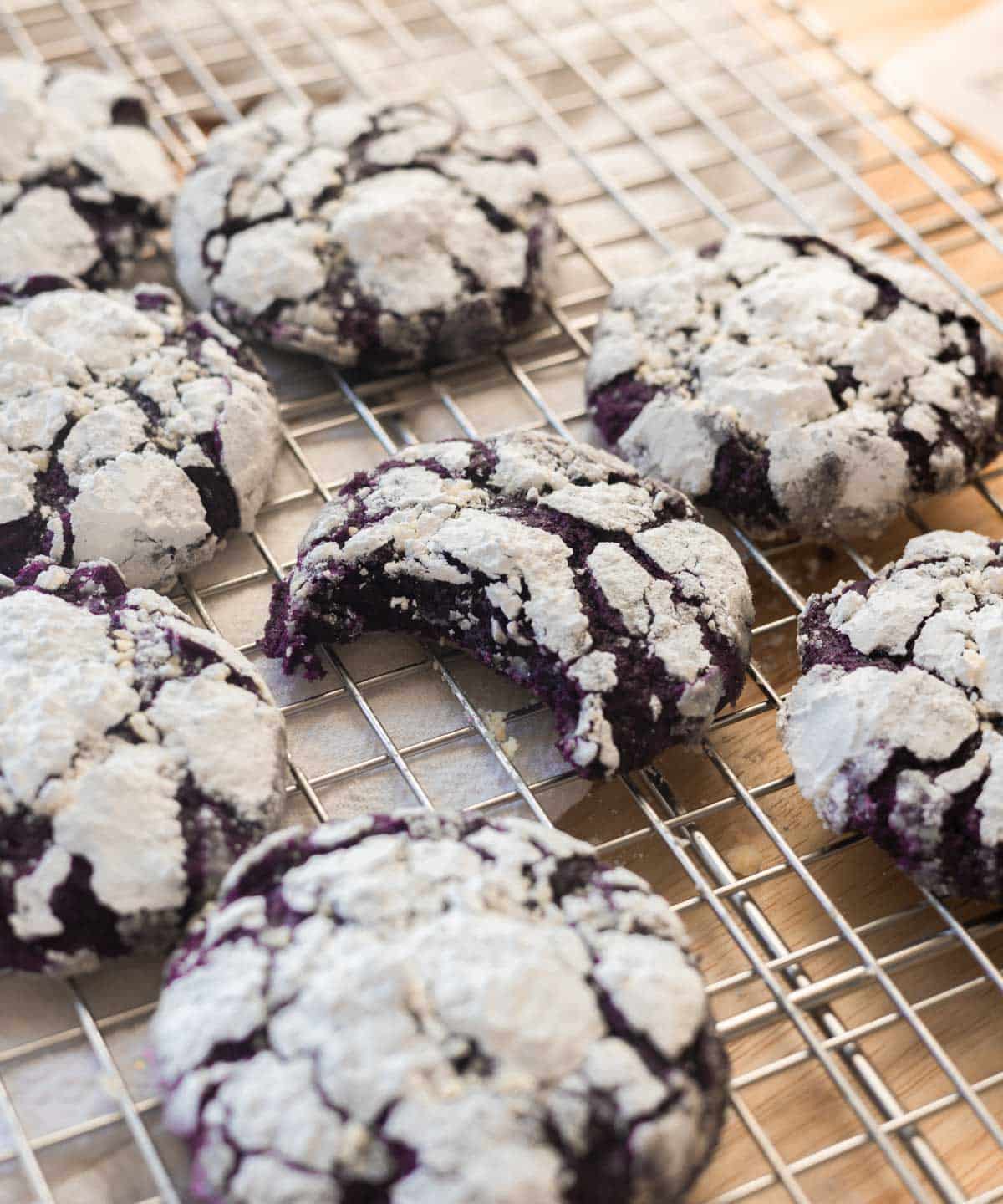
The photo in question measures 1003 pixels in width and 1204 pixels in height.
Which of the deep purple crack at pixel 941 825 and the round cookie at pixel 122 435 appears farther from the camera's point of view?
the round cookie at pixel 122 435

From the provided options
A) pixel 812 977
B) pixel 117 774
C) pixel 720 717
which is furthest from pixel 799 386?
pixel 117 774

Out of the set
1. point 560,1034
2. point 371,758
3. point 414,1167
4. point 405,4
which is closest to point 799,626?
point 371,758

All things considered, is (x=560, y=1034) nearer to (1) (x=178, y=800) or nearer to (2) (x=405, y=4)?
(1) (x=178, y=800)

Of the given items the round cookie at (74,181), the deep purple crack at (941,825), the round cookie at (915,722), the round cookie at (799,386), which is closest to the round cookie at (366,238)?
the round cookie at (74,181)

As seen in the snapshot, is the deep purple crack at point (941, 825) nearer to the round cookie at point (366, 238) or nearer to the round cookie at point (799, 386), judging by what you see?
the round cookie at point (799, 386)

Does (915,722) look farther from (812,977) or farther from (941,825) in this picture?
(812,977)

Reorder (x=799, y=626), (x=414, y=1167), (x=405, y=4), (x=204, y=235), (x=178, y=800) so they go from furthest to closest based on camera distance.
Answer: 1. (x=405, y=4)
2. (x=204, y=235)
3. (x=799, y=626)
4. (x=178, y=800)
5. (x=414, y=1167)
